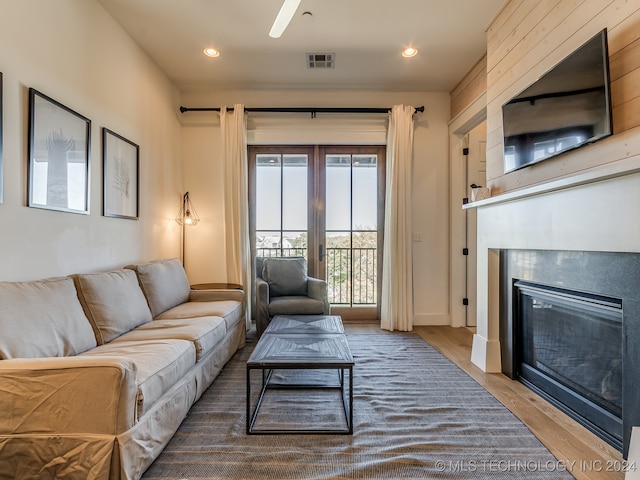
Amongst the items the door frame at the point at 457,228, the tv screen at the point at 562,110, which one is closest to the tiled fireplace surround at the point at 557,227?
the tv screen at the point at 562,110

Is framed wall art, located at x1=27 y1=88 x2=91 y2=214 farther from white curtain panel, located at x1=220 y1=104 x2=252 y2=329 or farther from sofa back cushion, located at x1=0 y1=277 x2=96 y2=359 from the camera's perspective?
white curtain panel, located at x1=220 y1=104 x2=252 y2=329

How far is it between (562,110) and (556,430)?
6.03 feet

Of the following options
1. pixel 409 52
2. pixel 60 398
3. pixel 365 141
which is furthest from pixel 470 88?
pixel 60 398

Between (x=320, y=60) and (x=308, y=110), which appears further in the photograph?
(x=308, y=110)

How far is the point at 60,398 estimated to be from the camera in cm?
131

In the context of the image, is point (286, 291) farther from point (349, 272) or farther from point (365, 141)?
point (365, 141)

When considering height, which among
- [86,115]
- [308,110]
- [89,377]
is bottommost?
[89,377]

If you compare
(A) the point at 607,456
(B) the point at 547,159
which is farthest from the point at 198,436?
(B) the point at 547,159

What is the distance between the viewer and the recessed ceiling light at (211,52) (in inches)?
126

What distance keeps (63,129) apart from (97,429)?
192cm

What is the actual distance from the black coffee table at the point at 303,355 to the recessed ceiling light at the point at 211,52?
271 cm

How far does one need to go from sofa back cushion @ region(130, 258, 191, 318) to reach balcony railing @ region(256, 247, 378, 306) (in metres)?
1.21

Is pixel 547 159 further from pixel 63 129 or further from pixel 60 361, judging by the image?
pixel 63 129

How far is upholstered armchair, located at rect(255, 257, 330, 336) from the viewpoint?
3314 mm
